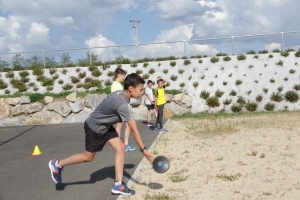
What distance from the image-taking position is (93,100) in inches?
803

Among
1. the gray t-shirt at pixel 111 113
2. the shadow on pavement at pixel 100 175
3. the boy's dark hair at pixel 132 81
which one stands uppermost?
the boy's dark hair at pixel 132 81

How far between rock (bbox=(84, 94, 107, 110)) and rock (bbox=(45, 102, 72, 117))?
1.13 m

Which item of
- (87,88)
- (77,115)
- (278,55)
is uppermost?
(278,55)

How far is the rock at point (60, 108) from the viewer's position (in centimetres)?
2062

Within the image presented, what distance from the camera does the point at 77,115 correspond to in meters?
20.3

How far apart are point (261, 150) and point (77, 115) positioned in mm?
13773

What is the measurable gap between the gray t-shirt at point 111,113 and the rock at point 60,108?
15.7 metres

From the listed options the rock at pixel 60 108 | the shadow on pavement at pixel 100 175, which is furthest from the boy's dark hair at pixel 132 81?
the rock at pixel 60 108

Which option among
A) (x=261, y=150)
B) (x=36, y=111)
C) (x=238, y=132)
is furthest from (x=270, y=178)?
(x=36, y=111)

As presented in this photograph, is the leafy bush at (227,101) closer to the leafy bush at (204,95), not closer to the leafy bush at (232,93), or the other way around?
the leafy bush at (232,93)

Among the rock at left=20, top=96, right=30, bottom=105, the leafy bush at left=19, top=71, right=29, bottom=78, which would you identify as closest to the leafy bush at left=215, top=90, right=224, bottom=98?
the rock at left=20, top=96, right=30, bottom=105

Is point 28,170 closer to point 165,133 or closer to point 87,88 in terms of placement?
point 165,133

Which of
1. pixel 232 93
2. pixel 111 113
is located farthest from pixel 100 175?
pixel 232 93

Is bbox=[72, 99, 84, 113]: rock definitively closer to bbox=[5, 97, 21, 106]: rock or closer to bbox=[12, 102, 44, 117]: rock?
bbox=[12, 102, 44, 117]: rock
